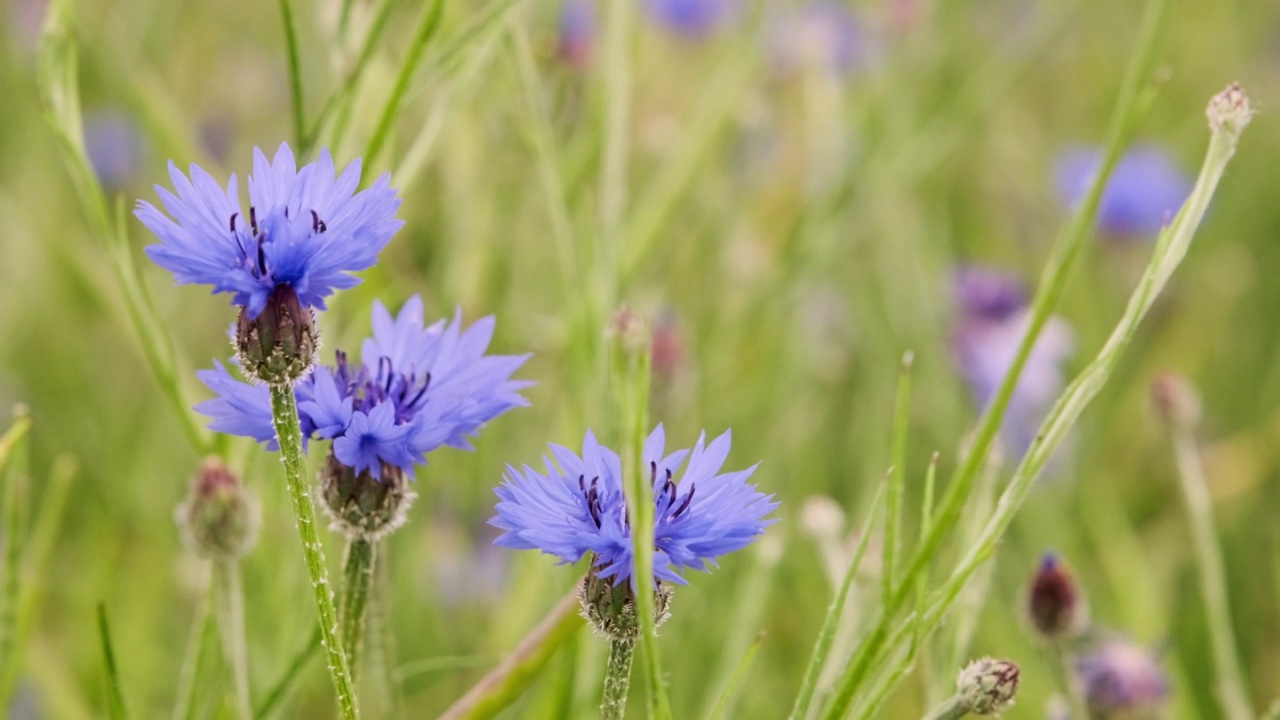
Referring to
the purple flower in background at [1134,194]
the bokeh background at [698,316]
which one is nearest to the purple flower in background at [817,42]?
the bokeh background at [698,316]

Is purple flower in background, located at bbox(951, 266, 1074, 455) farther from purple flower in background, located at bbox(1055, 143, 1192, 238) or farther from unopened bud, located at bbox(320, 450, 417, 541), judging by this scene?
unopened bud, located at bbox(320, 450, 417, 541)

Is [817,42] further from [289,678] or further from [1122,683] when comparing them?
[289,678]

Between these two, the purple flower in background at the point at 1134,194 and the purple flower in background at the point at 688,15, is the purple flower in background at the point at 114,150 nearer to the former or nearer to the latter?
the purple flower in background at the point at 688,15

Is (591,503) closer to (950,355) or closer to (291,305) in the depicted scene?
(291,305)

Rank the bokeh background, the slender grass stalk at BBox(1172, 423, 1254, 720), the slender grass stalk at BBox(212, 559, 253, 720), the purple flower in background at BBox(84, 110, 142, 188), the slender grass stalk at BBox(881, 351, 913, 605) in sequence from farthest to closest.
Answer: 1. the purple flower in background at BBox(84, 110, 142, 188)
2. the bokeh background
3. the slender grass stalk at BBox(1172, 423, 1254, 720)
4. the slender grass stalk at BBox(212, 559, 253, 720)
5. the slender grass stalk at BBox(881, 351, 913, 605)

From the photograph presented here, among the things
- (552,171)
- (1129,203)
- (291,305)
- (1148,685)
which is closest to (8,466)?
(291,305)

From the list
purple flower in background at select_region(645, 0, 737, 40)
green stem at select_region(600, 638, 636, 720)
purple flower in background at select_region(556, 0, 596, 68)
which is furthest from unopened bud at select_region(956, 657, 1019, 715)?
purple flower in background at select_region(645, 0, 737, 40)

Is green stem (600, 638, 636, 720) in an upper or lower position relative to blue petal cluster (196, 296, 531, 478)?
lower

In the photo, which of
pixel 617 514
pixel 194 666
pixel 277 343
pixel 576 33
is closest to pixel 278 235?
pixel 277 343
